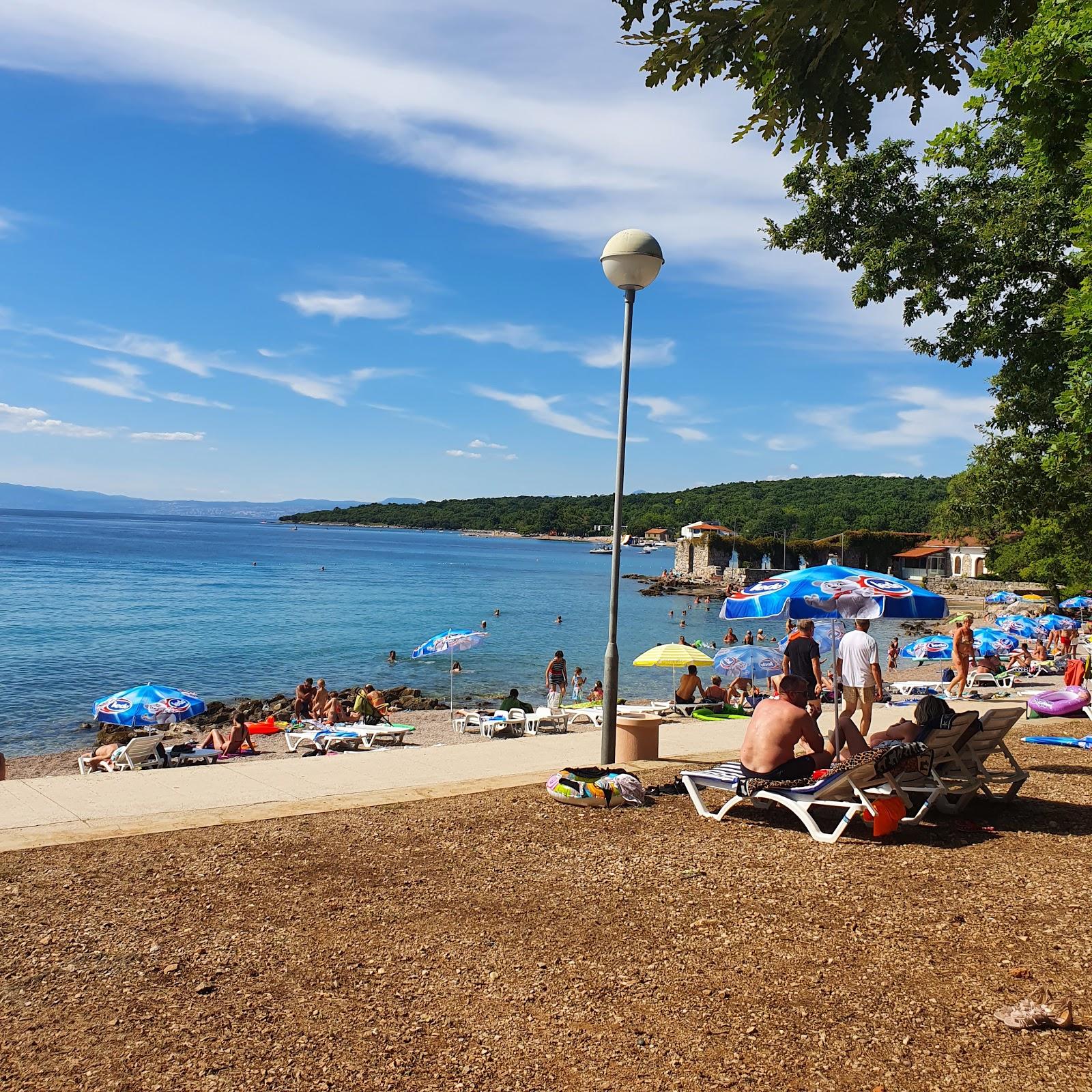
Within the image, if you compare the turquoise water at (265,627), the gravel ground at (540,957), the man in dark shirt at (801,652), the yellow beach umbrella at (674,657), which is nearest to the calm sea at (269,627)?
the turquoise water at (265,627)

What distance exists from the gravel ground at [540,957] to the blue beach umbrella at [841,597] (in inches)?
103

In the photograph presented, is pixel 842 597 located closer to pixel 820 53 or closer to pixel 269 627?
pixel 820 53

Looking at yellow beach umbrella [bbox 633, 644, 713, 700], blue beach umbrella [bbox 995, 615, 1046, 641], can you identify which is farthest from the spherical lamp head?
blue beach umbrella [bbox 995, 615, 1046, 641]

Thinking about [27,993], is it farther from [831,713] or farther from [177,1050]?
[831,713]

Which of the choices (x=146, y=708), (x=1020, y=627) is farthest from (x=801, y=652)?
(x=1020, y=627)

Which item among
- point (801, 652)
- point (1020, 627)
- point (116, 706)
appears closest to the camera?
point (801, 652)

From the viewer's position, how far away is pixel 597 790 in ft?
23.5

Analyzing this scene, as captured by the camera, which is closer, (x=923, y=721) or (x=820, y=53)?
(x=820, y=53)

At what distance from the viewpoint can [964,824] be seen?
682cm

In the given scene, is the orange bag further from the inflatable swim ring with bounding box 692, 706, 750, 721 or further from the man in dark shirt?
the inflatable swim ring with bounding box 692, 706, 750, 721

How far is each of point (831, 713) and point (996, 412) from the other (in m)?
6.49

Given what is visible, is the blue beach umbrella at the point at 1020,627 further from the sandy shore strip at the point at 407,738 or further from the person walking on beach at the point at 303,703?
the person walking on beach at the point at 303,703

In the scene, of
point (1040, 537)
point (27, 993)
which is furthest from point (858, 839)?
point (1040, 537)

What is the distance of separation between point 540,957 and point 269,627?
50.3 meters
